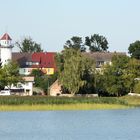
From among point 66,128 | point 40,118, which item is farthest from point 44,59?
point 66,128

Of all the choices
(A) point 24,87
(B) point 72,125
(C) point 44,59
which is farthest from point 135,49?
(B) point 72,125

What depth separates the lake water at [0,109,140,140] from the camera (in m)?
42.5

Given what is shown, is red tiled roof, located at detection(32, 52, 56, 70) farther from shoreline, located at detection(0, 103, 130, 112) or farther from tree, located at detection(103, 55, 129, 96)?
shoreline, located at detection(0, 103, 130, 112)

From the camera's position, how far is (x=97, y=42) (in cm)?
16038

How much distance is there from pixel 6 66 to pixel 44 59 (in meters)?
32.7

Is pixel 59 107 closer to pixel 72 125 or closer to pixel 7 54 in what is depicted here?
pixel 72 125

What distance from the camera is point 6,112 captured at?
69000mm

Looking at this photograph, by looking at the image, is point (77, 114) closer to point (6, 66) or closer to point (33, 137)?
point (33, 137)

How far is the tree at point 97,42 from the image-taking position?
A: 6280 inches

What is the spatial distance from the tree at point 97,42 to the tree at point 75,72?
5973cm

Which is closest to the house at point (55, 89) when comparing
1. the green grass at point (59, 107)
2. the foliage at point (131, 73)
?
the foliage at point (131, 73)

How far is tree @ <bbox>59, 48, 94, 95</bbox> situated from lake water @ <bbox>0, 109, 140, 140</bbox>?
2563 cm

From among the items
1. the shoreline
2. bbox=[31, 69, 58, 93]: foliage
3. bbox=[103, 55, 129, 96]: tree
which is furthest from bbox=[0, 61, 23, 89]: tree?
the shoreline

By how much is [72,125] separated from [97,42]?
10838cm
